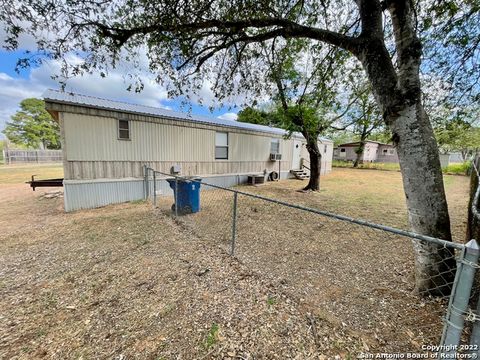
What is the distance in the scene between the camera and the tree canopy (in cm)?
3219

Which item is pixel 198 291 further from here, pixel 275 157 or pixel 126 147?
pixel 275 157

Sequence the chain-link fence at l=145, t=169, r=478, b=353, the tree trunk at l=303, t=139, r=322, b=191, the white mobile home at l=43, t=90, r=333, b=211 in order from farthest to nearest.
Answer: the tree trunk at l=303, t=139, r=322, b=191 < the white mobile home at l=43, t=90, r=333, b=211 < the chain-link fence at l=145, t=169, r=478, b=353

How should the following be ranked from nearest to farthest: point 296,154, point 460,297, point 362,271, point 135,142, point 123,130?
1. point 460,297
2. point 362,271
3. point 123,130
4. point 135,142
5. point 296,154

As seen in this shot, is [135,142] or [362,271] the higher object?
[135,142]

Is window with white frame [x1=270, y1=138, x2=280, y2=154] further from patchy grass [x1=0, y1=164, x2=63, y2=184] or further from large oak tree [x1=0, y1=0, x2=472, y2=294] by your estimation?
patchy grass [x1=0, y1=164, x2=63, y2=184]

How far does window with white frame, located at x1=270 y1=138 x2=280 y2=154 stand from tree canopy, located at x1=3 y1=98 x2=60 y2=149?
38.6 meters

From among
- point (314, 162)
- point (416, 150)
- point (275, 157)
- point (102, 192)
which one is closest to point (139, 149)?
point (102, 192)

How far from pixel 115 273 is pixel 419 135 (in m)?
4.37

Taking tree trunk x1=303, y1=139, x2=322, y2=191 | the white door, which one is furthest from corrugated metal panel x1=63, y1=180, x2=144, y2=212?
the white door

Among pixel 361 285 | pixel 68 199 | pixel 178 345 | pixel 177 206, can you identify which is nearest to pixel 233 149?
pixel 177 206

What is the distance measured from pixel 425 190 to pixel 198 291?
9.63ft

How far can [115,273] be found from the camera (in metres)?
3.13

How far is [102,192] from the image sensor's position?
7059 millimetres

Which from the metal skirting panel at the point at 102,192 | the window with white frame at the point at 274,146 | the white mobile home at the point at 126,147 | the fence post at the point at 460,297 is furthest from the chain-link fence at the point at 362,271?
the window with white frame at the point at 274,146
